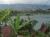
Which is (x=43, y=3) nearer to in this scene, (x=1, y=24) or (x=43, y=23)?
(x=43, y=23)

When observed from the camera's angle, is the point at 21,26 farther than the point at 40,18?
No

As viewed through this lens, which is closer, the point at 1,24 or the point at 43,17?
the point at 1,24

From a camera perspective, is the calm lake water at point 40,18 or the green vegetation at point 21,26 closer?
the green vegetation at point 21,26

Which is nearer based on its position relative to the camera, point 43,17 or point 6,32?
point 6,32

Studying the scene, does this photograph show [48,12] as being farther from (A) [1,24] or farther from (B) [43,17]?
(A) [1,24]

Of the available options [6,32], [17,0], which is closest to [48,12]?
[17,0]

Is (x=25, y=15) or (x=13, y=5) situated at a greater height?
(x=13, y=5)

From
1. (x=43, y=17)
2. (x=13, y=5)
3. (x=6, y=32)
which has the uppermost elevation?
(x=13, y=5)

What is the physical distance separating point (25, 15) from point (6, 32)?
1.20 ft

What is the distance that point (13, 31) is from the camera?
170 centimetres

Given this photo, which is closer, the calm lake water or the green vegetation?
the green vegetation

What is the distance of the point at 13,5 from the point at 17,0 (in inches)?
3.4

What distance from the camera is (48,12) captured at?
1904mm

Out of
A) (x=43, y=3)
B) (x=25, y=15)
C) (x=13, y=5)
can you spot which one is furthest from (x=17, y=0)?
A: (x=43, y=3)
